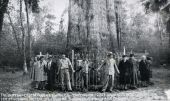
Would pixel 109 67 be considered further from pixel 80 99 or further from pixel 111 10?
pixel 111 10

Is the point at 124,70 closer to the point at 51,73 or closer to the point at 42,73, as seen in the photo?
the point at 51,73

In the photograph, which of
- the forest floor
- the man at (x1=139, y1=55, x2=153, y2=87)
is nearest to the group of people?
the forest floor

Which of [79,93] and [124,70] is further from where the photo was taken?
[124,70]

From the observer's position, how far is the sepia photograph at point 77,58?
8.22 m

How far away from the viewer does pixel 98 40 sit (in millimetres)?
10422

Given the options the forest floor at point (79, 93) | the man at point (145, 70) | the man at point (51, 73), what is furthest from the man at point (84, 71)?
the man at point (145, 70)

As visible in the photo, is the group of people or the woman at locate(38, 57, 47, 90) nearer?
the group of people

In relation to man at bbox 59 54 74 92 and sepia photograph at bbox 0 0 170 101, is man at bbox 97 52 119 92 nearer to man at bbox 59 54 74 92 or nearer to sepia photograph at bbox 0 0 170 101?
sepia photograph at bbox 0 0 170 101

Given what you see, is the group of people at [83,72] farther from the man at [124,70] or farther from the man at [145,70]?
the man at [145,70]

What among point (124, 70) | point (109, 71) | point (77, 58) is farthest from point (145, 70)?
point (77, 58)

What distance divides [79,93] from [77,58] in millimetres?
1924

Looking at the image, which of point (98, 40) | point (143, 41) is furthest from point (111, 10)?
point (143, 41)

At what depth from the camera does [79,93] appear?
8008 millimetres

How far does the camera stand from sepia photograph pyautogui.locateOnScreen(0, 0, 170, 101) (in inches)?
324
